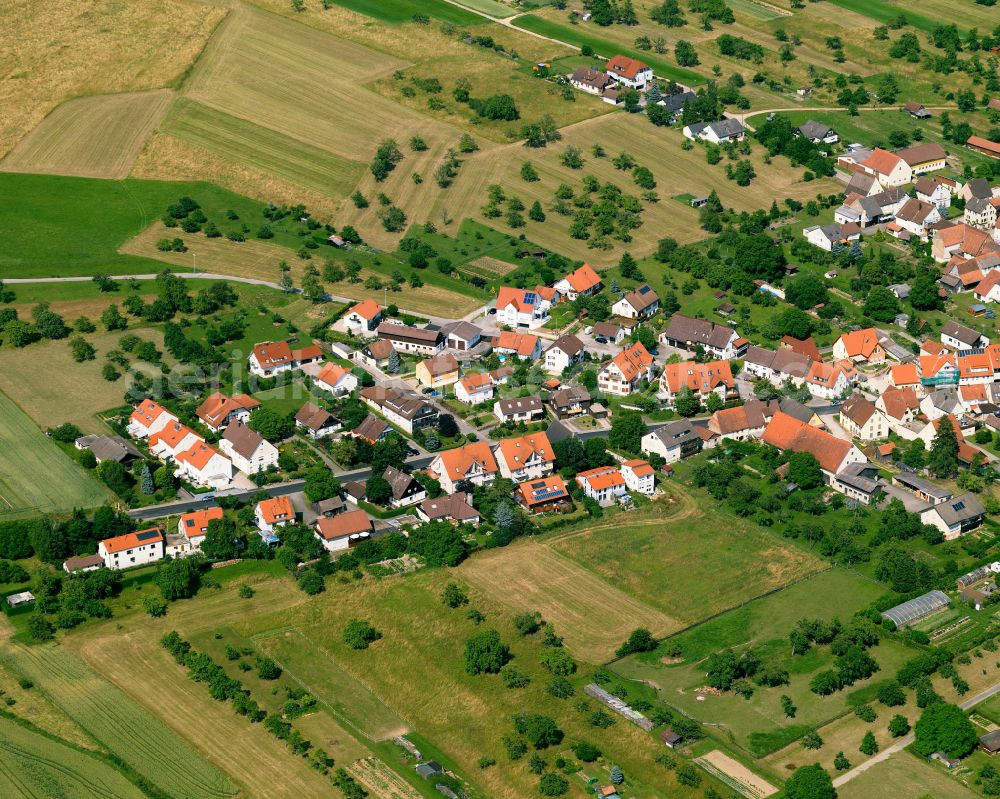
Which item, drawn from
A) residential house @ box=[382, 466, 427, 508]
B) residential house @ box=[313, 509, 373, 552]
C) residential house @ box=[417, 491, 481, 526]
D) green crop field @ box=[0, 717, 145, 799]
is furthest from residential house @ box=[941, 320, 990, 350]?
green crop field @ box=[0, 717, 145, 799]

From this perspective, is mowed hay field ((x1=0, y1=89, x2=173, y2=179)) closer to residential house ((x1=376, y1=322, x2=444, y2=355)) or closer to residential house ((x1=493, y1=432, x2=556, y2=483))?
residential house ((x1=376, y1=322, x2=444, y2=355))

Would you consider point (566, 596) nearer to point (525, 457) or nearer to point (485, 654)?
point (485, 654)

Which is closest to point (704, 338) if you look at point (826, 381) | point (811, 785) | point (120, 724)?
point (826, 381)

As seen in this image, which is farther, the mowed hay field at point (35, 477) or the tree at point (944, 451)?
the tree at point (944, 451)

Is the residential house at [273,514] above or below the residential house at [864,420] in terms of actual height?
below

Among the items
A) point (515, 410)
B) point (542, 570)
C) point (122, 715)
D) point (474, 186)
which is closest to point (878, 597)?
point (542, 570)

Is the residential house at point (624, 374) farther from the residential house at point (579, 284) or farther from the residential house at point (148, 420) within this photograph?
the residential house at point (148, 420)

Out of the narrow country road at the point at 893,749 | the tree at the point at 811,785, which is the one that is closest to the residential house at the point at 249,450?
the tree at the point at 811,785
